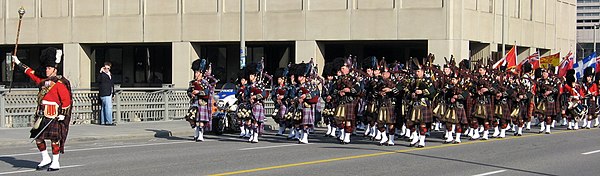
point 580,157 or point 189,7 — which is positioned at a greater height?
point 189,7

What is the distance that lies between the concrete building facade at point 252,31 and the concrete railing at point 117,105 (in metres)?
13.3

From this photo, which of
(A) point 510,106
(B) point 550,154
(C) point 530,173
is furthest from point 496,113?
(C) point 530,173

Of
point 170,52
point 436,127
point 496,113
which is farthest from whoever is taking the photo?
point 170,52

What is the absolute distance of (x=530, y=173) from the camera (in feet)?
44.4

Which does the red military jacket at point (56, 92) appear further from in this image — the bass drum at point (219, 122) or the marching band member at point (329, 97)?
the bass drum at point (219, 122)

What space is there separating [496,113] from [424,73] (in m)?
3.79

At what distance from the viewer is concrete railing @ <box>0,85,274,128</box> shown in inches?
867

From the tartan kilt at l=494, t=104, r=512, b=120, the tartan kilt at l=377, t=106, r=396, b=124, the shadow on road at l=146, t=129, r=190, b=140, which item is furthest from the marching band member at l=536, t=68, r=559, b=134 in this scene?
the shadow on road at l=146, t=129, r=190, b=140

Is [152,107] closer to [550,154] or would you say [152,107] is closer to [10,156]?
[10,156]

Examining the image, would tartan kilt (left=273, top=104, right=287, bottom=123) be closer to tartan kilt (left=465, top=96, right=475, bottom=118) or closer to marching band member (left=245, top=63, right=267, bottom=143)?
marching band member (left=245, top=63, right=267, bottom=143)

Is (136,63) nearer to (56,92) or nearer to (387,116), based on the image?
(387,116)

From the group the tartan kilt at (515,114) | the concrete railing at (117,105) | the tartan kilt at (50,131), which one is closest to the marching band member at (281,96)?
the concrete railing at (117,105)

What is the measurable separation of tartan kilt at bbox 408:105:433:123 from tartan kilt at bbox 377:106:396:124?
39 centimetres

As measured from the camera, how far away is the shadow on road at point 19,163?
13.9 metres
